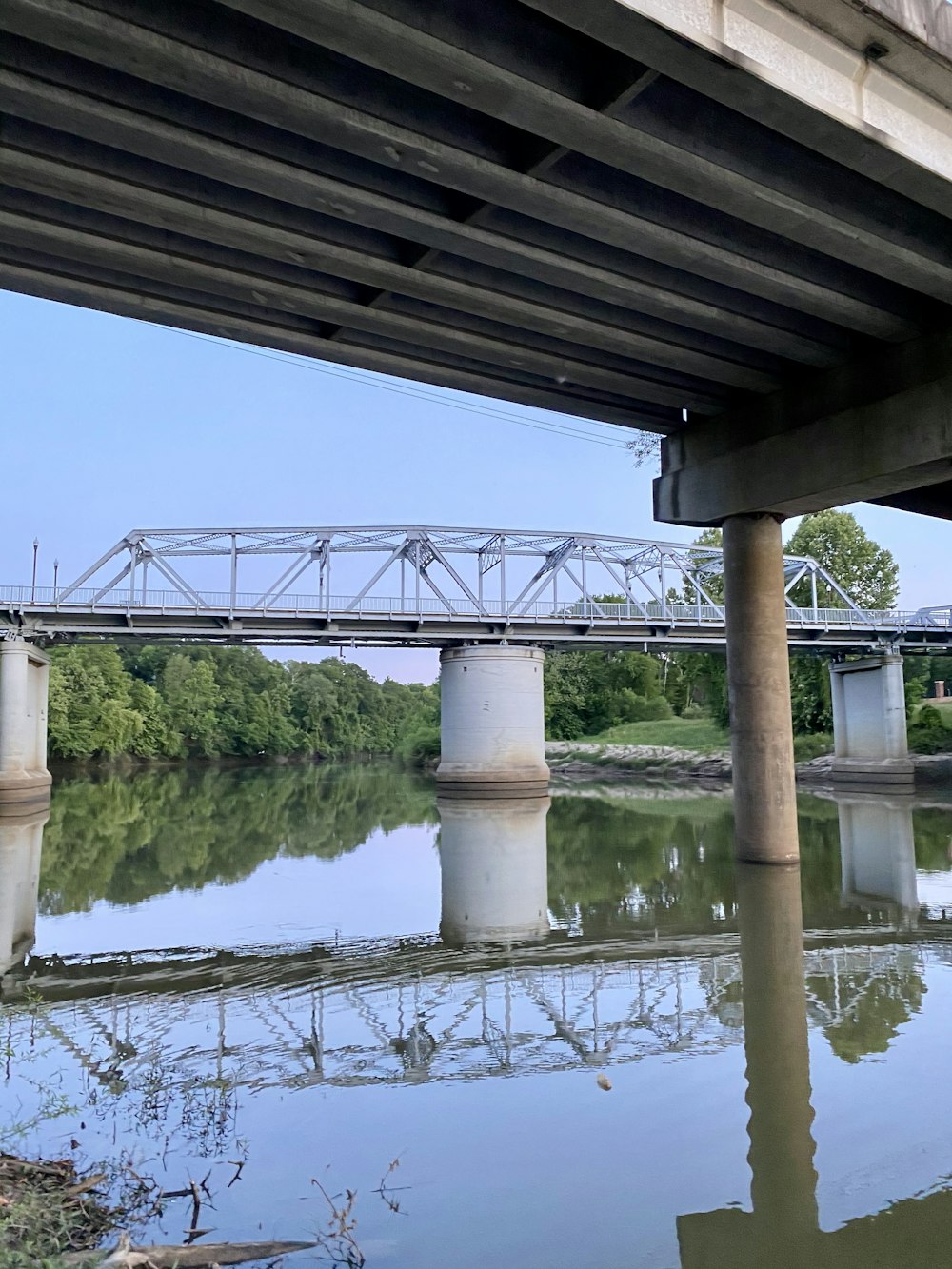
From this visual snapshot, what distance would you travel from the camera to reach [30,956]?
11.7 metres

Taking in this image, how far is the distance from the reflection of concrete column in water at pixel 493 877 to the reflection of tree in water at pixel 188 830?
2.80 meters

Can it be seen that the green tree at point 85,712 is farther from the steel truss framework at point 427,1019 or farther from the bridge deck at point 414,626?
the steel truss framework at point 427,1019

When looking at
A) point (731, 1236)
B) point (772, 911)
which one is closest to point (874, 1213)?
point (731, 1236)

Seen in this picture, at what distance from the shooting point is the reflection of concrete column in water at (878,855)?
50.2 ft

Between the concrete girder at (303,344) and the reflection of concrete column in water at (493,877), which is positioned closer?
the concrete girder at (303,344)

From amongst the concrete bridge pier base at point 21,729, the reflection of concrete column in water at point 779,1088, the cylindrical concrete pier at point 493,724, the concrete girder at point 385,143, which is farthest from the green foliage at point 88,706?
the reflection of concrete column in water at point 779,1088

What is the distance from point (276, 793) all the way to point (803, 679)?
3631 centimetres

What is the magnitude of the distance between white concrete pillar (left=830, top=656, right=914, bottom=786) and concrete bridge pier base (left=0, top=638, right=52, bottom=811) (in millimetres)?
38584

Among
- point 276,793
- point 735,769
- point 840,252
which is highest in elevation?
point 840,252

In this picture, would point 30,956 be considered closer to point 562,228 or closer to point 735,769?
point 562,228

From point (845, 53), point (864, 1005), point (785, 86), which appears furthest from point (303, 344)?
point (864, 1005)

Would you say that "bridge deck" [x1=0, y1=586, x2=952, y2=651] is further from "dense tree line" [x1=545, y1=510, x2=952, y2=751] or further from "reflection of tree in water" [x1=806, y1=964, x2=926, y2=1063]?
"reflection of tree in water" [x1=806, y1=964, x2=926, y2=1063]

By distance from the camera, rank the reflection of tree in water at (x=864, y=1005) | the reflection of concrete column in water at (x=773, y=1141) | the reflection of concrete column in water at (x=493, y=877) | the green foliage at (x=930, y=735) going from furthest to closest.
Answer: the green foliage at (x=930, y=735), the reflection of concrete column in water at (x=493, y=877), the reflection of tree in water at (x=864, y=1005), the reflection of concrete column in water at (x=773, y=1141)

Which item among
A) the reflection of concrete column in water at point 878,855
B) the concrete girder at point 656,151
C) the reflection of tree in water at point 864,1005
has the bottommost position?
the reflection of concrete column in water at point 878,855
